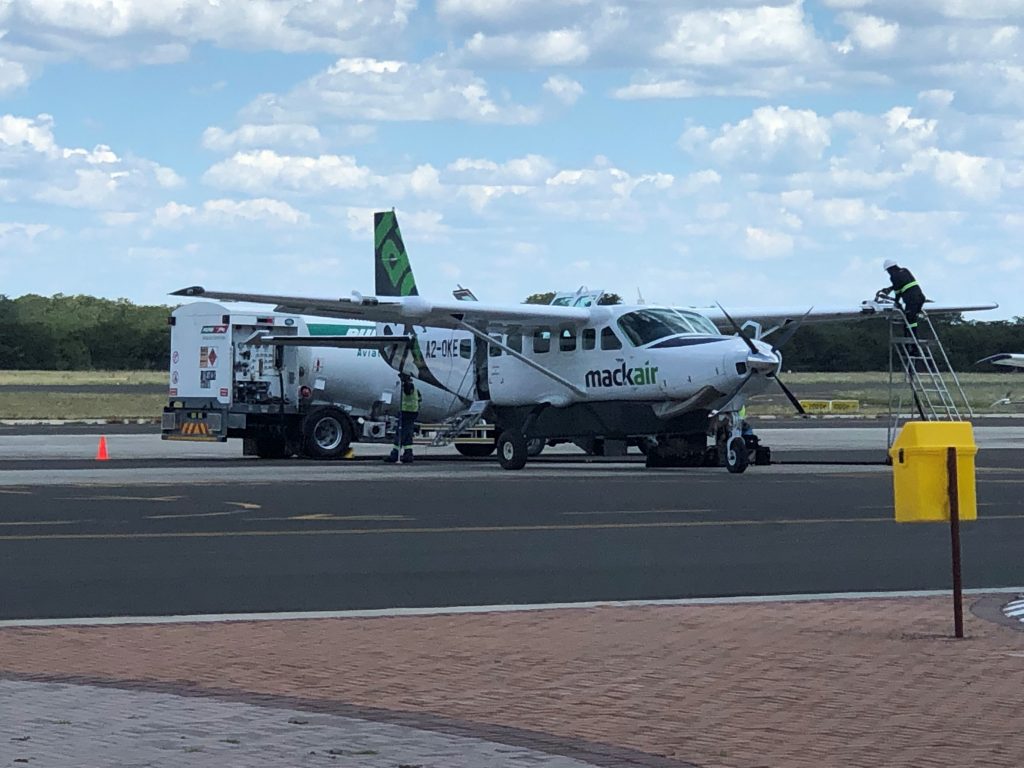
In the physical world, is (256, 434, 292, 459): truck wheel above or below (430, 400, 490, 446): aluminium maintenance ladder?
below

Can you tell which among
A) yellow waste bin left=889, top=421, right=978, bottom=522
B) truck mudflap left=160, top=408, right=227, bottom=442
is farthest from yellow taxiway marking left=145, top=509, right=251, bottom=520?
truck mudflap left=160, top=408, right=227, bottom=442

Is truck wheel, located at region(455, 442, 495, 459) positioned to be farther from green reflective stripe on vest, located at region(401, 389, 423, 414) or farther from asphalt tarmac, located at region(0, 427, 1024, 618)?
asphalt tarmac, located at region(0, 427, 1024, 618)

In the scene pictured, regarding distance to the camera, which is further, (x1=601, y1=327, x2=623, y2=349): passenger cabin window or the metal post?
(x1=601, y1=327, x2=623, y2=349): passenger cabin window

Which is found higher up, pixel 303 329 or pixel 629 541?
pixel 303 329

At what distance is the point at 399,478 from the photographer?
27.5 meters

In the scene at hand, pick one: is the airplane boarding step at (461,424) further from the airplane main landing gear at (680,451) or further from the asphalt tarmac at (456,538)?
the asphalt tarmac at (456,538)

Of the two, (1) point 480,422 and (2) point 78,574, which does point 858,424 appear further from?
(2) point 78,574

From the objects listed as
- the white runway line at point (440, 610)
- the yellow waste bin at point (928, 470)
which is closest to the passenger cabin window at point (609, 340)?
the white runway line at point (440, 610)

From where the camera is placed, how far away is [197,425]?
35312 mm

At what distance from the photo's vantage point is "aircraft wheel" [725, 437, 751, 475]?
2831cm

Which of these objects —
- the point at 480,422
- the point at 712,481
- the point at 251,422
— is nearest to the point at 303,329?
the point at 251,422

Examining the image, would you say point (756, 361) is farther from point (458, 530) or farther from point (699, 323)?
point (458, 530)

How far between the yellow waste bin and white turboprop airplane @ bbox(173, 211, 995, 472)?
17319 mm

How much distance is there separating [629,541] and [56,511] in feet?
22.3
